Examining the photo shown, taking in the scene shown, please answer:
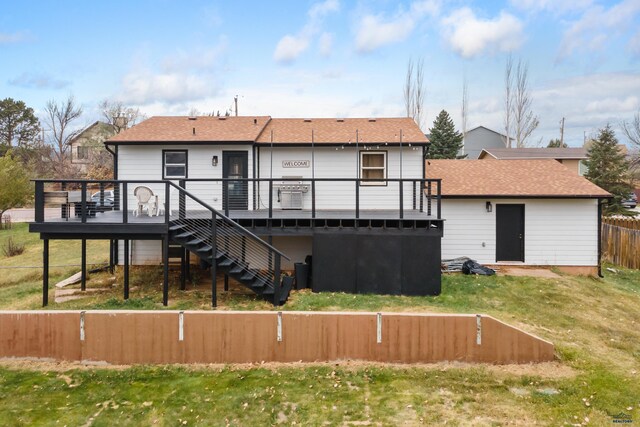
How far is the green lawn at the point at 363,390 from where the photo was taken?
17.8 feet

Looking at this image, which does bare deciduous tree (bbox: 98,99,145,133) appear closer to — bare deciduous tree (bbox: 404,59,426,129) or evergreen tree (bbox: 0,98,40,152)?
evergreen tree (bbox: 0,98,40,152)

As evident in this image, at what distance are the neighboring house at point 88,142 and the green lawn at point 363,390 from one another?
3473 cm

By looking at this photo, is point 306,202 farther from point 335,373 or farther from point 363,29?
point 363,29

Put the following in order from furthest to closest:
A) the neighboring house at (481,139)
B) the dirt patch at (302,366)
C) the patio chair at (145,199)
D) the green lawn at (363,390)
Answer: the neighboring house at (481,139)
the patio chair at (145,199)
the dirt patch at (302,366)
the green lawn at (363,390)

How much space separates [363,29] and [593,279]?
16.7m

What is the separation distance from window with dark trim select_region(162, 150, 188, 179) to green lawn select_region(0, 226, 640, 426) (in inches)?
226

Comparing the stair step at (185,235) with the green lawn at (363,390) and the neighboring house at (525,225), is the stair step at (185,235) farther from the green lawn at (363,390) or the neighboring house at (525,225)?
the neighboring house at (525,225)

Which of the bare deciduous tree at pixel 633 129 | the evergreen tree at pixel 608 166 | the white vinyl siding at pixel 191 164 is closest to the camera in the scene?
the white vinyl siding at pixel 191 164

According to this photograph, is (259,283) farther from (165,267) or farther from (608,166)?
(608,166)

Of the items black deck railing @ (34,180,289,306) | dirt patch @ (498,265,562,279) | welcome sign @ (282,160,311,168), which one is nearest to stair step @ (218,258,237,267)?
black deck railing @ (34,180,289,306)

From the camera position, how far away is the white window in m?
12.6

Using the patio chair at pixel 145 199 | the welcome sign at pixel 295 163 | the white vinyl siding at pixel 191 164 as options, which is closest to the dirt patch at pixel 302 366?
the patio chair at pixel 145 199

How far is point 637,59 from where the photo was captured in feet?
90.6

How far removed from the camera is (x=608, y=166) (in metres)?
25.9
